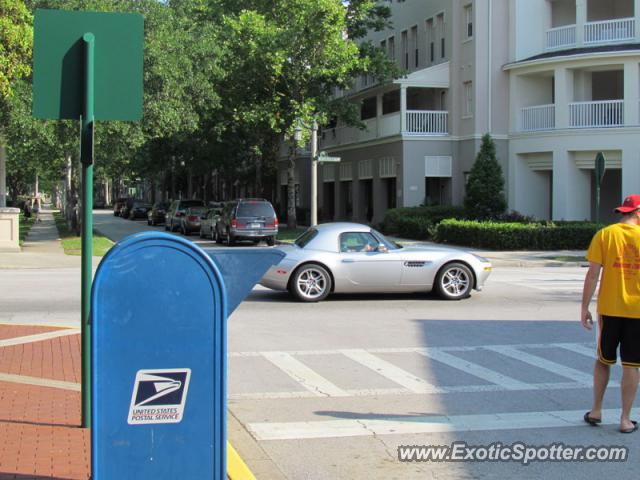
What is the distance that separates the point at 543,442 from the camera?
6086 mm

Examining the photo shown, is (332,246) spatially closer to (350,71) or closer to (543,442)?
(543,442)

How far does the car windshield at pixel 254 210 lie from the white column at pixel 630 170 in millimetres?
13939

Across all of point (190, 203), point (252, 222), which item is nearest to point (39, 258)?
point (252, 222)

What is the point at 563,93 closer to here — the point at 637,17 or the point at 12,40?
the point at 637,17

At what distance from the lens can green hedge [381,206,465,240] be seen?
104 feet

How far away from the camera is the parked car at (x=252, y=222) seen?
3058 centimetres

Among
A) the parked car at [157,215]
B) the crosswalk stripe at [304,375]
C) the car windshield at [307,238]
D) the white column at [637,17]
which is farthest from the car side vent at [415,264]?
the parked car at [157,215]

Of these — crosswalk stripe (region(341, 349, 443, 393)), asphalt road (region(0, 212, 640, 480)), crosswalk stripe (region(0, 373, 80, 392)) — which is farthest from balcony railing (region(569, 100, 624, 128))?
crosswalk stripe (region(0, 373, 80, 392))

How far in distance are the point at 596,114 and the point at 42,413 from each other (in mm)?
29709

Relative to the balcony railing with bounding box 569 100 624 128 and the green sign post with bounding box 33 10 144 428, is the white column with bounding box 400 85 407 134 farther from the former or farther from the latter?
the green sign post with bounding box 33 10 144 428

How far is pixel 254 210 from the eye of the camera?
30969 millimetres

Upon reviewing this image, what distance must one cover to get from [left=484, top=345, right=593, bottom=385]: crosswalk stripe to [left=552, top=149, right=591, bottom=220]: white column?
77.6 ft

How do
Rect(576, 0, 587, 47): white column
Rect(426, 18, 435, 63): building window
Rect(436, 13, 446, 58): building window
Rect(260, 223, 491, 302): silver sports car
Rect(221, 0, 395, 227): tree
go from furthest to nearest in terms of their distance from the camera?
1. Rect(426, 18, 435, 63): building window
2. Rect(436, 13, 446, 58): building window
3. Rect(221, 0, 395, 227): tree
4. Rect(576, 0, 587, 47): white column
5. Rect(260, 223, 491, 302): silver sports car

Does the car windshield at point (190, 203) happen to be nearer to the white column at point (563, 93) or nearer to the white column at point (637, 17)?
the white column at point (563, 93)
